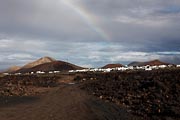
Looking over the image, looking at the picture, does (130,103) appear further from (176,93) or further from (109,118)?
(109,118)

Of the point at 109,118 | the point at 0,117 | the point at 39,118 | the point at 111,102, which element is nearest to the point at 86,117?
the point at 109,118

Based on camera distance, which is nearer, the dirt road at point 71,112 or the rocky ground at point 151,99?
the dirt road at point 71,112

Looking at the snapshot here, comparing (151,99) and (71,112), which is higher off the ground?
(151,99)

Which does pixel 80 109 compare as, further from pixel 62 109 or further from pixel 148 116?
pixel 148 116

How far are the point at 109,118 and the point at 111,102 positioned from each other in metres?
9.20

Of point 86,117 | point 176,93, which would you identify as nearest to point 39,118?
point 86,117

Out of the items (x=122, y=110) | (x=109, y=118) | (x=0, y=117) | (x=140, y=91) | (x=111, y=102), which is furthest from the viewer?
(x=140, y=91)

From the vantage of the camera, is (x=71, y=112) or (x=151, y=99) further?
(x=151, y=99)

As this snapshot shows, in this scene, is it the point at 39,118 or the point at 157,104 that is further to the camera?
the point at 157,104

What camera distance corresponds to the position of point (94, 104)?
98.3ft

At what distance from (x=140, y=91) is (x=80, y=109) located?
32.7 feet

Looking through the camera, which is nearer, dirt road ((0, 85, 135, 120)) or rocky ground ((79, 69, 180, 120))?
dirt road ((0, 85, 135, 120))

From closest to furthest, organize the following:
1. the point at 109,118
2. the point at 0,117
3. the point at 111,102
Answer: the point at 109,118
the point at 0,117
the point at 111,102

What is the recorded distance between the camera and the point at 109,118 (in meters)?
22.6
